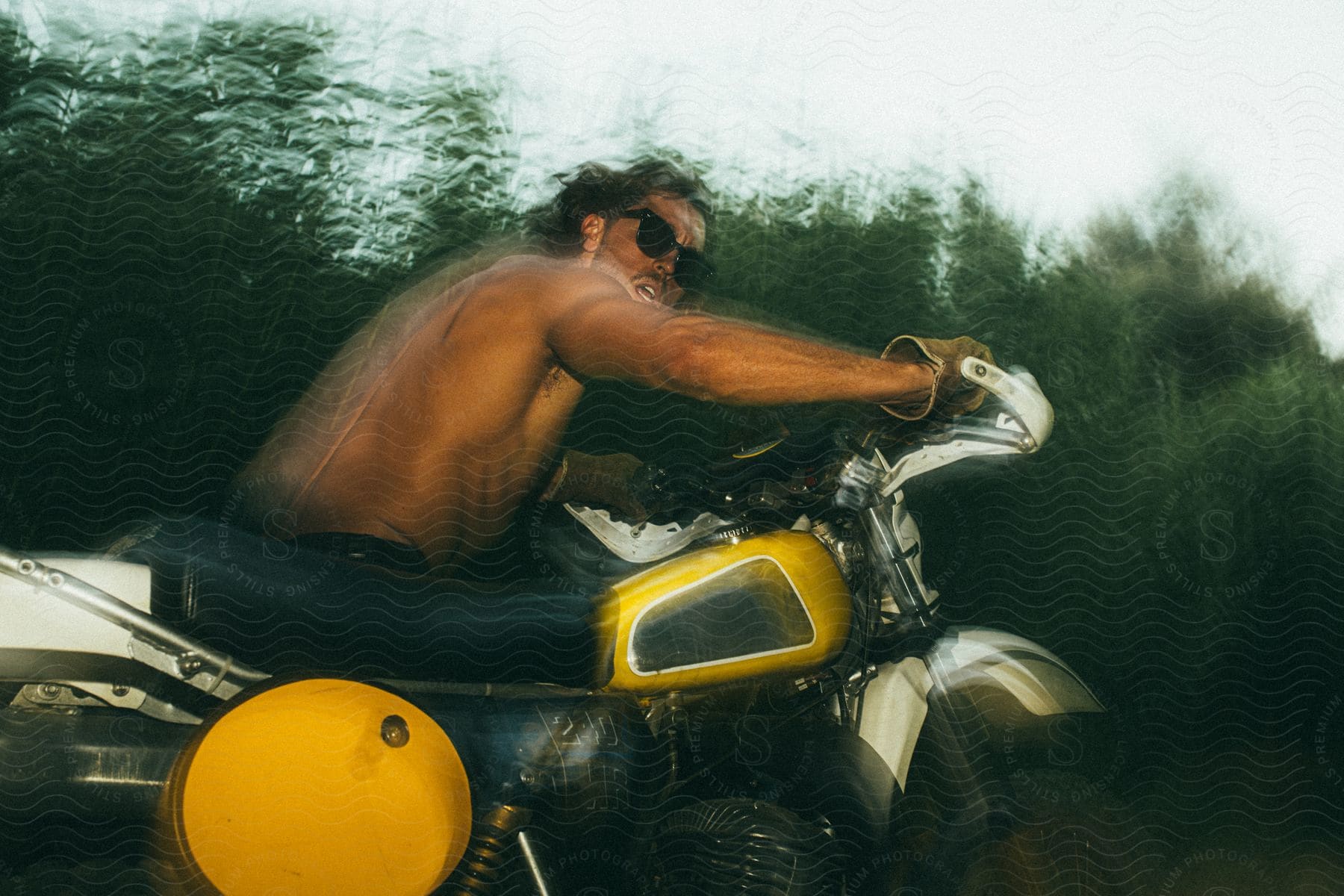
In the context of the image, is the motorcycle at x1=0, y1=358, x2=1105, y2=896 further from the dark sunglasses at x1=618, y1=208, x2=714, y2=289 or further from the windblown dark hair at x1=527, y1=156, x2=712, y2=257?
the windblown dark hair at x1=527, y1=156, x2=712, y2=257

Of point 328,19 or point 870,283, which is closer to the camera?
point 328,19

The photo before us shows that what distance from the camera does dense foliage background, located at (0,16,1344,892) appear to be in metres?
1.66

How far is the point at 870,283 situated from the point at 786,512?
33.2 inches

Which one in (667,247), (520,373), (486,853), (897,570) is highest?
(667,247)

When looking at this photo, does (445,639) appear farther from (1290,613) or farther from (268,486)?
(1290,613)

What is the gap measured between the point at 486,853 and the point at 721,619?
36 centimetres

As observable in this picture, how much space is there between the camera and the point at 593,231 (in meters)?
1.47

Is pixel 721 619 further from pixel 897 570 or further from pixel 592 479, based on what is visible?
pixel 592 479

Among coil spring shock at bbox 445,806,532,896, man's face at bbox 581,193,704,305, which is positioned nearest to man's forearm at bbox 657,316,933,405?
man's face at bbox 581,193,704,305

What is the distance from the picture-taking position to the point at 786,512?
4.05 feet

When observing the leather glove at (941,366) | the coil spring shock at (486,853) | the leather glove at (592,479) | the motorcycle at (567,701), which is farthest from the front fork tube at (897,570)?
the coil spring shock at (486,853)

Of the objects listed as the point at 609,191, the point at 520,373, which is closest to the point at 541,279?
the point at 520,373

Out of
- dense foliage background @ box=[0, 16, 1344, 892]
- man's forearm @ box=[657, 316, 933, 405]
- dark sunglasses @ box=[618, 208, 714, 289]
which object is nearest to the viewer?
man's forearm @ box=[657, 316, 933, 405]

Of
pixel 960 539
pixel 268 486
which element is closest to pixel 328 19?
pixel 268 486
